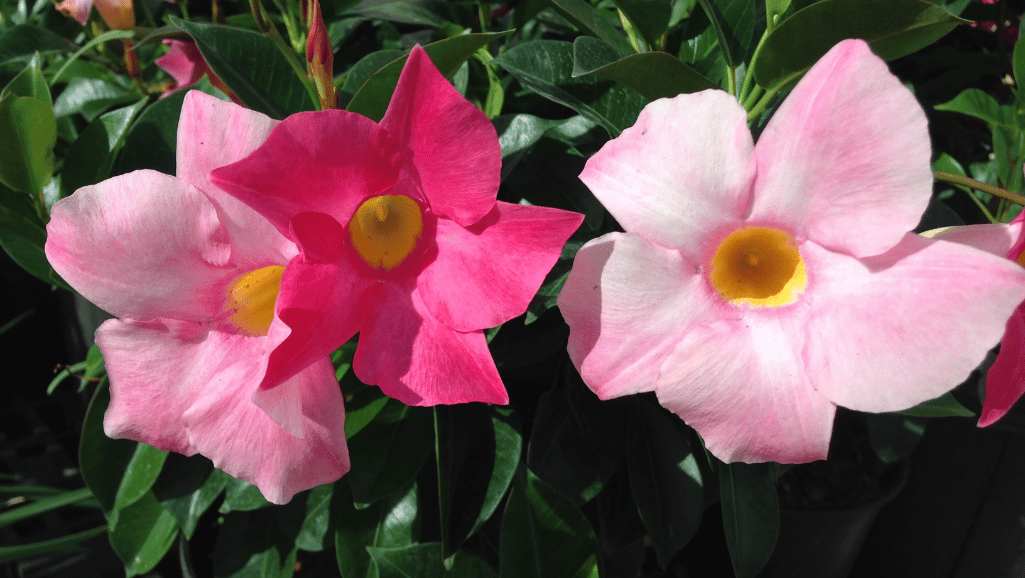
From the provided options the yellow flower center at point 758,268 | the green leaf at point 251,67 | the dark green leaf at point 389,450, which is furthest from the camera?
the dark green leaf at point 389,450

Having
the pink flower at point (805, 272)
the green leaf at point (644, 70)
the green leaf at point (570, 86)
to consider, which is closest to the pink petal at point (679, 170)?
the pink flower at point (805, 272)

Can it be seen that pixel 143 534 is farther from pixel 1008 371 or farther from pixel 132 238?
pixel 1008 371

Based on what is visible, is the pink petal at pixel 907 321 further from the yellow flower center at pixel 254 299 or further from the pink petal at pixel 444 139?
the yellow flower center at pixel 254 299

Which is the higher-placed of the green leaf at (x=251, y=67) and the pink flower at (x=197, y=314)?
the green leaf at (x=251, y=67)

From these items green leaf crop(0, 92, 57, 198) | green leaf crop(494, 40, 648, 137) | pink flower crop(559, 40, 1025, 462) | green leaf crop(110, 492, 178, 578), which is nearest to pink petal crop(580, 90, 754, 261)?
pink flower crop(559, 40, 1025, 462)

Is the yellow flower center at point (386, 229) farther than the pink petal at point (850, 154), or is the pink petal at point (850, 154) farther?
the yellow flower center at point (386, 229)

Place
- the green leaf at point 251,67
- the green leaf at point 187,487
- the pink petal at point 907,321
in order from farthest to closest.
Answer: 1. the green leaf at point 187,487
2. the green leaf at point 251,67
3. the pink petal at point 907,321
